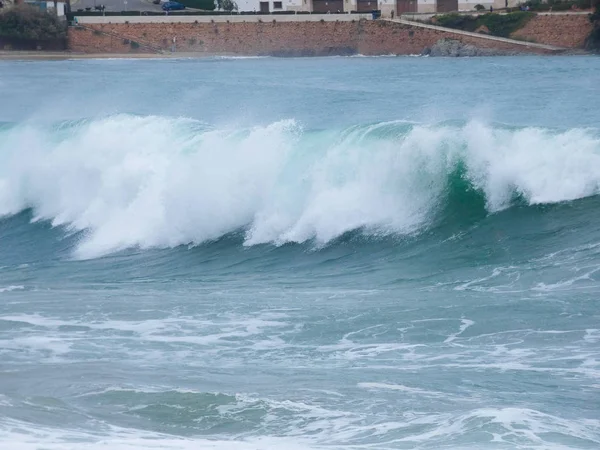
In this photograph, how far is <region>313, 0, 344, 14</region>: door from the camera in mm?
78750

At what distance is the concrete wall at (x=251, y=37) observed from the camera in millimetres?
71688

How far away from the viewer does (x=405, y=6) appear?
75.9 meters

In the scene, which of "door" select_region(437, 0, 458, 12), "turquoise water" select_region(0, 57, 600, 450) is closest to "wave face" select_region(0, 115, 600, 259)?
"turquoise water" select_region(0, 57, 600, 450)

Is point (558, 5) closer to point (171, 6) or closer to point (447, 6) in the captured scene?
point (447, 6)

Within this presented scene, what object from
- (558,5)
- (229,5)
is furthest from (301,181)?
(229,5)

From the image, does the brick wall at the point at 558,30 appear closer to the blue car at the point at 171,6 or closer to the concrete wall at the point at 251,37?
the concrete wall at the point at 251,37

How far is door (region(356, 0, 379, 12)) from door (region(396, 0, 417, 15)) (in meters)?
1.52

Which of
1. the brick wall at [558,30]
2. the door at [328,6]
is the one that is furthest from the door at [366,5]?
the brick wall at [558,30]

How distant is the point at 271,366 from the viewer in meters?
9.58

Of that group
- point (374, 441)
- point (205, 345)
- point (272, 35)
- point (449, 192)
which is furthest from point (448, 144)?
point (272, 35)

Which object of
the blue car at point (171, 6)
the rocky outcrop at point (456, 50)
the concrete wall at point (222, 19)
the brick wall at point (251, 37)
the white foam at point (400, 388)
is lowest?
the rocky outcrop at point (456, 50)

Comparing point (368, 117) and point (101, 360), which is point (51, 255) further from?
point (368, 117)

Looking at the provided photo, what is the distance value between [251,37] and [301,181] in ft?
188

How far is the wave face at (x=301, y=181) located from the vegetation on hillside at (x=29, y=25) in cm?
5516
